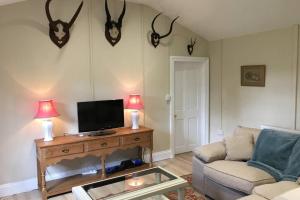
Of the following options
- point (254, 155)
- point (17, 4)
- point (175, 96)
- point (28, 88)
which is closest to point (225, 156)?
point (254, 155)

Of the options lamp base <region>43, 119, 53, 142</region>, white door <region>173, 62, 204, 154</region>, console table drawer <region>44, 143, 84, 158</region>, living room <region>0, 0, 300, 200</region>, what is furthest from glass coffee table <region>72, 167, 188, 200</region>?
white door <region>173, 62, 204, 154</region>

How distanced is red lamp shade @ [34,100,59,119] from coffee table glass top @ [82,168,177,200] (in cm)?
129

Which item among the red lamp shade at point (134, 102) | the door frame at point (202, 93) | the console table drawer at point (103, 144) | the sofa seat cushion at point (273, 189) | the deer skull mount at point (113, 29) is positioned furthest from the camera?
the door frame at point (202, 93)

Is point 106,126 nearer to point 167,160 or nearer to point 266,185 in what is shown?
point 167,160

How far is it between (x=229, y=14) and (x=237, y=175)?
256 cm

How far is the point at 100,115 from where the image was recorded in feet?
13.0

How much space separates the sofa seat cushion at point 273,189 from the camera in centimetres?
245

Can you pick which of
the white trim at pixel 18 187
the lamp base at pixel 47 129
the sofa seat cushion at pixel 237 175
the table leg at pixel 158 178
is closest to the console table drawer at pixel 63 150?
the lamp base at pixel 47 129

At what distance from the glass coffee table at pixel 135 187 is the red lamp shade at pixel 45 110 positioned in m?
1.28

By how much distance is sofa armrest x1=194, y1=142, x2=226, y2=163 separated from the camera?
11.2 feet

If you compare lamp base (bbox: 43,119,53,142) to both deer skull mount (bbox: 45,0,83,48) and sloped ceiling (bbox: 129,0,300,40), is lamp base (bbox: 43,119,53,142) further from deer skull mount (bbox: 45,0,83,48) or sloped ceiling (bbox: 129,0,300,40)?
sloped ceiling (bbox: 129,0,300,40)

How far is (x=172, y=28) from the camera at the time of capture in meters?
4.88

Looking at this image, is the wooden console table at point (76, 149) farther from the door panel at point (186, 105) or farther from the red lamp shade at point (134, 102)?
the door panel at point (186, 105)

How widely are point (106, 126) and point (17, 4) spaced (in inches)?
85.1
